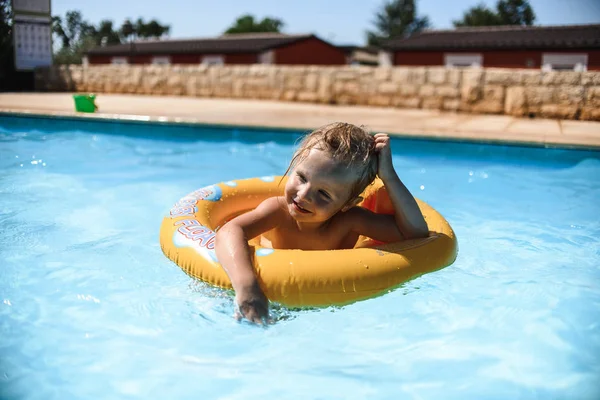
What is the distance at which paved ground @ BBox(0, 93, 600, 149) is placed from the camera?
6.06 metres

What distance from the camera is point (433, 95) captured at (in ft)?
28.5

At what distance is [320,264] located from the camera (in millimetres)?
2086

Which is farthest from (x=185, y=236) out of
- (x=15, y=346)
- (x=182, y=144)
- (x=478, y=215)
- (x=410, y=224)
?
(x=182, y=144)

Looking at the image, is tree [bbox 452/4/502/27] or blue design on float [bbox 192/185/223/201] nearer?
blue design on float [bbox 192/185/223/201]

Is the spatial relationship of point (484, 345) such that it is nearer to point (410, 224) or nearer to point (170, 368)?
point (410, 224)

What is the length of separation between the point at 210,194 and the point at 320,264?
1099mm

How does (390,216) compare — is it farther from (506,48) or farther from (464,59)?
(464,59)

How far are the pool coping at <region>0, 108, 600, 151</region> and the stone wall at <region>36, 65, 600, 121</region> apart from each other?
207 centimetres

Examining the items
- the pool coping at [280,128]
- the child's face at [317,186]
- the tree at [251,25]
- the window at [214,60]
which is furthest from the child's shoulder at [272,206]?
the tree at [251,25]

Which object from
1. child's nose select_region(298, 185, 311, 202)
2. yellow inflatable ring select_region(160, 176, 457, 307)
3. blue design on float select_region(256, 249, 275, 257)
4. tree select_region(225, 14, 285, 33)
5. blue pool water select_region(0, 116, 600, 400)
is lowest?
blue pool water select_region(0, 116, 600, 400)

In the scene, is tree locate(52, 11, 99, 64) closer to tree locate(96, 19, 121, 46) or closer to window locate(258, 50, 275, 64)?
tree locate(96, 19, 121, 46)

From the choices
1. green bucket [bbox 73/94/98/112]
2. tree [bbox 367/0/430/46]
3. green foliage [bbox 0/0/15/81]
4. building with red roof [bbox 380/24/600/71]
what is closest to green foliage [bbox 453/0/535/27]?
tree [bbox 367/0/430/46]

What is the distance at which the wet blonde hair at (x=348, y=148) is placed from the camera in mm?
2186

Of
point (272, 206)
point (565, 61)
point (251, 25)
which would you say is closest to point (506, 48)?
point (565, 61)
